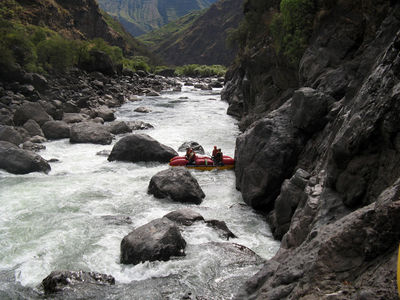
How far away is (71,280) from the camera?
7.77 m

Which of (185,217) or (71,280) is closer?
(71,280)

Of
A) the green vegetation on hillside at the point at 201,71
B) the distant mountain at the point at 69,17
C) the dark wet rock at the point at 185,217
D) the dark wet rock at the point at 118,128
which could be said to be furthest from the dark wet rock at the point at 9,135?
the green vegetation on hillside at the point at 201,71

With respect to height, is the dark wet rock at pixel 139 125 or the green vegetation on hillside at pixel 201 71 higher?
the dark wet rock at pixel 139 125

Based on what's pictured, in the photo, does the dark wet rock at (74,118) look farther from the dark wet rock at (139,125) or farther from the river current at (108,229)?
the river current at (108,229)

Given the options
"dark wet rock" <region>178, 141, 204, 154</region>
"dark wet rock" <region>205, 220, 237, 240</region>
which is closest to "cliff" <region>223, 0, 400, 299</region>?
"dark wet rock" <region>205, 220, 237, 240</region>

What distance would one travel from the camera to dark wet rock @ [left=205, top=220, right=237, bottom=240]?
412 inches

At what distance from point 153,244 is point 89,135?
14.5 m

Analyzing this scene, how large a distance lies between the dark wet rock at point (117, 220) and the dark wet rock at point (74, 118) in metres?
16.8

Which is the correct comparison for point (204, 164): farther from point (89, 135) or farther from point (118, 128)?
point (118, 128)

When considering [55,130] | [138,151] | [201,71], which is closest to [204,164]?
[138,151]

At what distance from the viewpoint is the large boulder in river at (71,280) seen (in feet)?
25.1

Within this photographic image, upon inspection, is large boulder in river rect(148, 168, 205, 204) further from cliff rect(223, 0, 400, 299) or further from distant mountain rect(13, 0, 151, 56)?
distant mountain rect(13, 0, 151, 56)

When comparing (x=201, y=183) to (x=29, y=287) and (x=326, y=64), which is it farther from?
(x=29, y=287)

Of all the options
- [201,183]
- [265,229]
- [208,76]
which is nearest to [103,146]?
[201,183]
